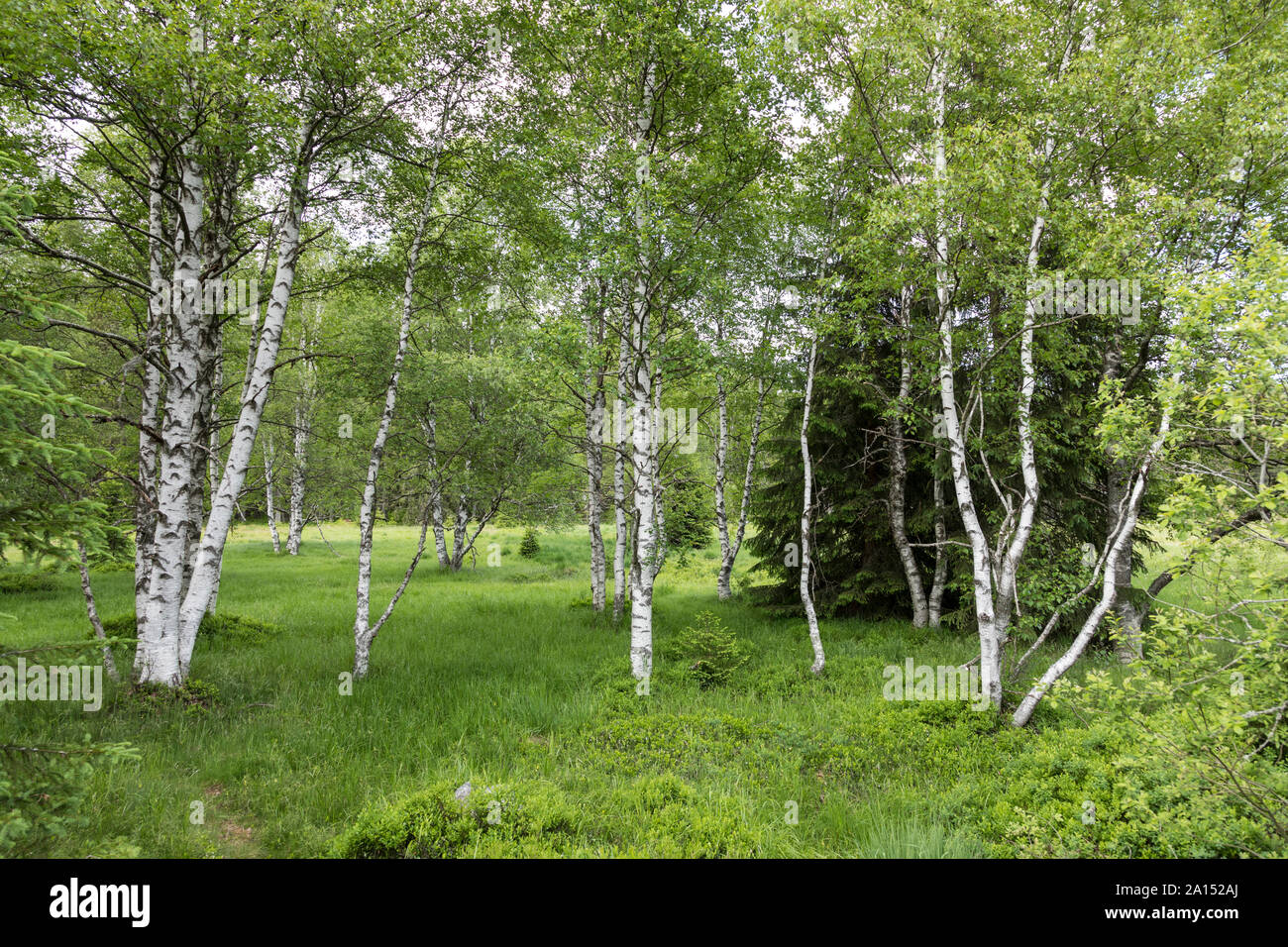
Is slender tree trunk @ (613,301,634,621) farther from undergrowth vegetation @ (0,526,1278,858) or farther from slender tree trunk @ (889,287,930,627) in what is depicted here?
slender tree trunk @ (889,287,930,627)

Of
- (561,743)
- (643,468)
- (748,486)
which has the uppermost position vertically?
(643,468)

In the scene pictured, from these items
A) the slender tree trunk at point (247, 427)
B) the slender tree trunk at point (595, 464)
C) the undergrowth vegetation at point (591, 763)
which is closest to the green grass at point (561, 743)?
the undergrowth vegetation at point (591, 763)

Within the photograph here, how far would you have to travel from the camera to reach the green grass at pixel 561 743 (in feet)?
15.3

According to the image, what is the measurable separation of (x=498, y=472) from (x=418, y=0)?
792 cm

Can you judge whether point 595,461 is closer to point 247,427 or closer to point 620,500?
point 620,500

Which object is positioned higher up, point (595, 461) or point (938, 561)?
point (595, 461)

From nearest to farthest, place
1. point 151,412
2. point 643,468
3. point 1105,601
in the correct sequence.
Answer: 1. point 1105,601
2. point 643,468
3. point 151,412

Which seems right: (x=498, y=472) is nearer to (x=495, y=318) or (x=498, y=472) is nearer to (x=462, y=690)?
(x=462, y=690)

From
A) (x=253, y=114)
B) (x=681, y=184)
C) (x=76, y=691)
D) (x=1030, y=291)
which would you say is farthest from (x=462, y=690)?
(x=1030, y=291)

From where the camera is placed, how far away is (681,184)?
30.3 ft

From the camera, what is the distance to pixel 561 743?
6.46m

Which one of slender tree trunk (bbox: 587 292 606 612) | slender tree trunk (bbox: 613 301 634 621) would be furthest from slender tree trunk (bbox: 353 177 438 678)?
slender tree trunk (bbox: 587 292 606 612)

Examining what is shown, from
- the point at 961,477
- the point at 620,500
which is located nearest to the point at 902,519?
the point at 961,477

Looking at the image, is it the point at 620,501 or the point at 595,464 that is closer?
the point at 620,501
